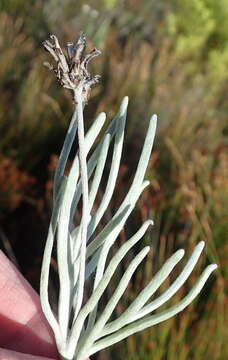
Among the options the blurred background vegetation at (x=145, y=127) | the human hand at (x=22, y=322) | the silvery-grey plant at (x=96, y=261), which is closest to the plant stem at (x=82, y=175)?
the silvery-grey plant at (x=96, y=261)

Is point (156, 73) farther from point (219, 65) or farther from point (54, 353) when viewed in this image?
point (54, 353)

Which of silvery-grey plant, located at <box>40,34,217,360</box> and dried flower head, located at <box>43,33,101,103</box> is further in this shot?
silvery-grey plant, located at <box>40,34,217,360</box>

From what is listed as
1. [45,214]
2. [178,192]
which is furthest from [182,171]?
[45,214]

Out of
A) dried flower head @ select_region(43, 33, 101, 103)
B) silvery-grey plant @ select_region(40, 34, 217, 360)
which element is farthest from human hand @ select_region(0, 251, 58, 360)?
dried flower head @ select_region(43, 33, 101, 103)

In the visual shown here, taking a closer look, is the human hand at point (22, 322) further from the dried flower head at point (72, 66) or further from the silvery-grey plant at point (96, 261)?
the dried flower head at point (72, 66)

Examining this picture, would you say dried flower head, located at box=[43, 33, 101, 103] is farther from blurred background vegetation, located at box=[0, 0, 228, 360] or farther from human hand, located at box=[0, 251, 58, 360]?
blurred background vegetation, located at box=[0, 0, 228, 360]

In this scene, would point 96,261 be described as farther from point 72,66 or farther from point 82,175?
point 72,66
